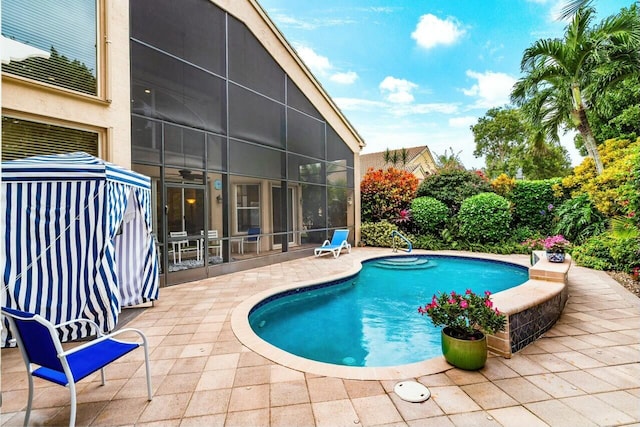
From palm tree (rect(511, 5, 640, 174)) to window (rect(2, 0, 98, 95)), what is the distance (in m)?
10.6

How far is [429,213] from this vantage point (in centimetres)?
1193

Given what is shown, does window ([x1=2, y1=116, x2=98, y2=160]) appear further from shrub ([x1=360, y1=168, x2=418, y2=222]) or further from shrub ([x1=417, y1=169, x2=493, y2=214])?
shrub ([x1=417, y1=169, x2=493, y2=214])

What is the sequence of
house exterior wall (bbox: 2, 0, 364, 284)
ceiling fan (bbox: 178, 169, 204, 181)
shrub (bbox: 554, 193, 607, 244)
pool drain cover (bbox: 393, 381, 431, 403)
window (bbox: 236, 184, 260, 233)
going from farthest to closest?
window (bbox: 236, 184, 260, 233) < shrub (bbox: 554, 193, 607, 244) < ceiling fan (bbox: 178, 169, 204, 181) < house exterior wall (bbox: 2, 0, 364, 284) < pool drain cover (bbox: 393, 381, 431, 403)

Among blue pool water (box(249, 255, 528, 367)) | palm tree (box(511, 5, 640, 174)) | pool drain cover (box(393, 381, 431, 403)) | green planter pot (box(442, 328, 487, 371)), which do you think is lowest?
blue pool water (box(249, 255, 528, 367))

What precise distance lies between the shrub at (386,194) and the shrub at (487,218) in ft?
8.73

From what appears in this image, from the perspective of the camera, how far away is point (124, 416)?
2.36 metres

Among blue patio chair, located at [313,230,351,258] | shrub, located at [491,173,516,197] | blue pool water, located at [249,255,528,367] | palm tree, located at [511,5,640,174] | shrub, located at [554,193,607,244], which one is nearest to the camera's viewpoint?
blue pool water, located at [249,255,528,367]

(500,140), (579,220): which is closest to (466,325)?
(579,220)

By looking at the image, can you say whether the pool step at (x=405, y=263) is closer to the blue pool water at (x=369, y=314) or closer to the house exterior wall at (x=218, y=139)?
the blue pool water at (x=369, y=314)

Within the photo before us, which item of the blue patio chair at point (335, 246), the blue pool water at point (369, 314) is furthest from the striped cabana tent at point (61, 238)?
the blue patio chair at point (335, 246)

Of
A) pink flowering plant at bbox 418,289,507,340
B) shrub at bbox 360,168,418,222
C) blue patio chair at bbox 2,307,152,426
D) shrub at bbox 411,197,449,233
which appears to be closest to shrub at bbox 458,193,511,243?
shrub at bbox 411,197,449,233

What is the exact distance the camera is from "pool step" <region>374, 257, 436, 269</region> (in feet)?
29.7

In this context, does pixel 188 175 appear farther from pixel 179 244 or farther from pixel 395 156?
pixel 395 156

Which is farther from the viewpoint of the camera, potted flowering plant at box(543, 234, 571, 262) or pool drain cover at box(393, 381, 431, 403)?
potted flowering plant at box(543, 234, 571, 262)
